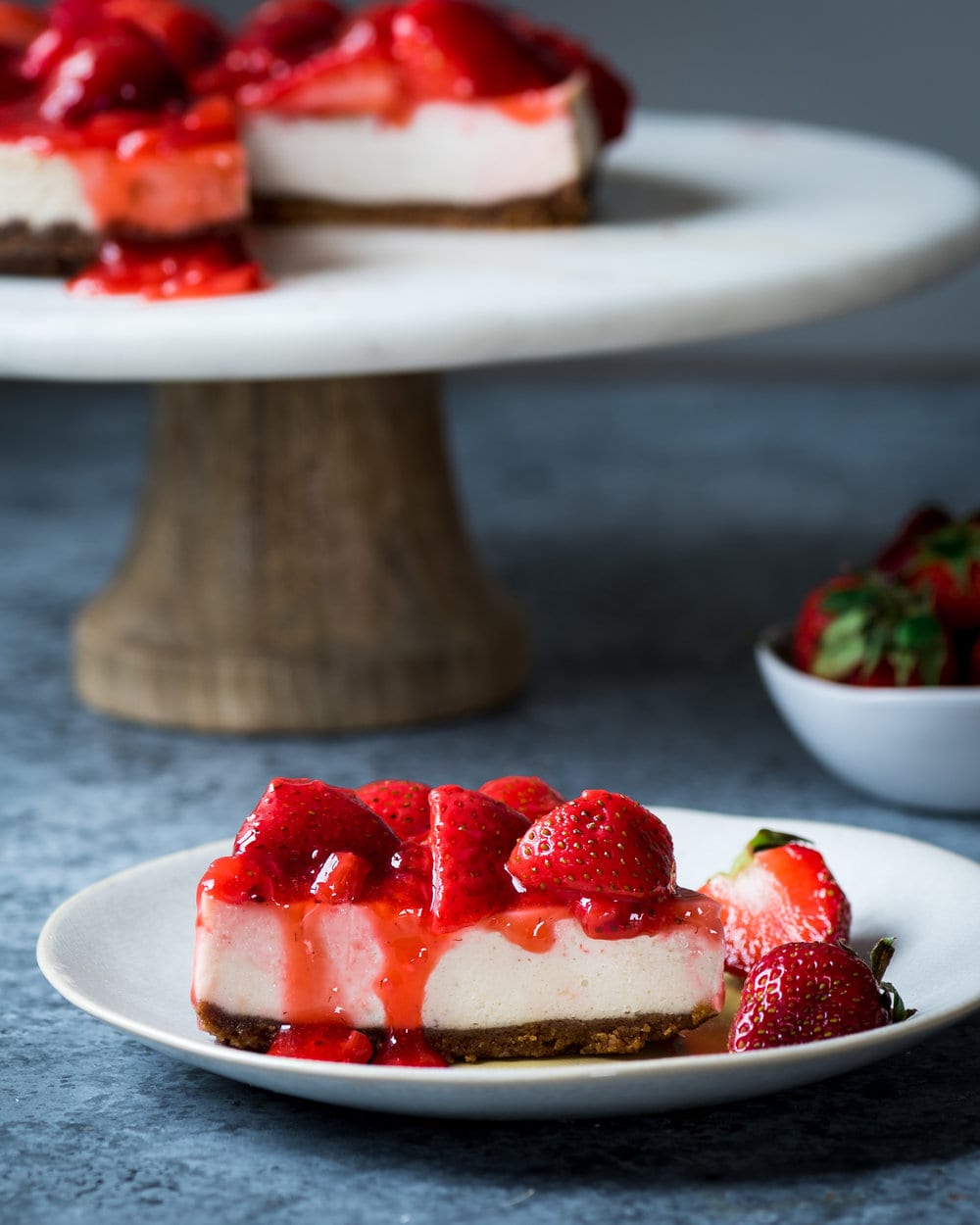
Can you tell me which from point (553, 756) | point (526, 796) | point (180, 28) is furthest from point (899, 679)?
point (180, 28)

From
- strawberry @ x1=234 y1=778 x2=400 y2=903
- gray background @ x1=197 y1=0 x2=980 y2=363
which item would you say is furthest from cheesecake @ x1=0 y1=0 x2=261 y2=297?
gray background @ x1=197 y1=0 x2=980 y2=363

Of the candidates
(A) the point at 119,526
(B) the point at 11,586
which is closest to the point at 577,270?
(B) the point at 11,586

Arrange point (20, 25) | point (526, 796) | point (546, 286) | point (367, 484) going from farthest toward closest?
point (20, 25), point (367, 484), point (546, 286), point (526, 796)

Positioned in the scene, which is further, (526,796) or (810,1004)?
(526,796)

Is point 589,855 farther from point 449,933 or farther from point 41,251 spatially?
point 41,251

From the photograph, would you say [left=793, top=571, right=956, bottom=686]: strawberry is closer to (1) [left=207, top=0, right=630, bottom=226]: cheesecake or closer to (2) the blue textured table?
(2) the blue textured table

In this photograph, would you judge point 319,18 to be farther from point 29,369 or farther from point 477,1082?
point 477,1082

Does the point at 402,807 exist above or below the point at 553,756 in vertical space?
above
